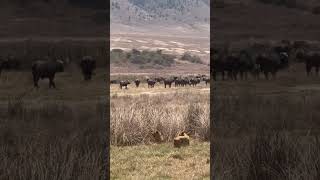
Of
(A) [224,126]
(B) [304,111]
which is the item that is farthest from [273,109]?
(A) [224,126]

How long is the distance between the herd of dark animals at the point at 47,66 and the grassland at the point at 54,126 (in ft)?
0.29

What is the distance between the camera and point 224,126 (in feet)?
26.5

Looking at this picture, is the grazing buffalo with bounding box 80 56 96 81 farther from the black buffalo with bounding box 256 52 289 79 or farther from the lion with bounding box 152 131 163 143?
the lion with bounding box 152 131 163 143

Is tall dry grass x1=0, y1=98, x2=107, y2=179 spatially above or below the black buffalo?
below

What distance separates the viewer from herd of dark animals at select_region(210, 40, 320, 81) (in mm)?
8016

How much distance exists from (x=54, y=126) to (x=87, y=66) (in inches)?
46.5

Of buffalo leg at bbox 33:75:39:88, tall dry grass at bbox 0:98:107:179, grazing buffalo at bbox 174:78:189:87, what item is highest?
buffalo leg at bbox 33:75:39:88

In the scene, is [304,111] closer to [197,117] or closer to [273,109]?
[273,109]

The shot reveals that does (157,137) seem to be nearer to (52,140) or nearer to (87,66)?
(87,66)

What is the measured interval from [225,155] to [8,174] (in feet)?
8.08

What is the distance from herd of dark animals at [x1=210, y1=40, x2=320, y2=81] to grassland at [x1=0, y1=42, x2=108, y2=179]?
221cm

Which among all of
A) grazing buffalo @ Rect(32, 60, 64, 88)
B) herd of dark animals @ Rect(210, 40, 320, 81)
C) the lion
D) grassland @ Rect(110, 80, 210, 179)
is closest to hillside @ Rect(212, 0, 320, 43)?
herd of dark animals @ Rect(210, 40, 320, 81)

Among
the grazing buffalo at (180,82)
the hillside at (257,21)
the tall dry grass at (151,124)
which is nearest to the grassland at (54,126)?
the hillside at (257,21)

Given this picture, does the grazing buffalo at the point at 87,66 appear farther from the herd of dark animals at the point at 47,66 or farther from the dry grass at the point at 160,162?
the dry grass at the point at 160,162
